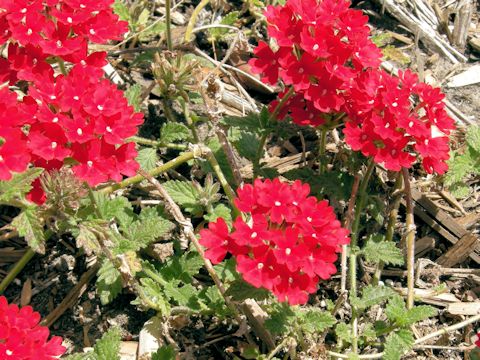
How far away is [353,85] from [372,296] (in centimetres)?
92

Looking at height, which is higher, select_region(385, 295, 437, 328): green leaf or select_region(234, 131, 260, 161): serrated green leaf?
select_region(234, 131, 260, 161): serrated green leaf

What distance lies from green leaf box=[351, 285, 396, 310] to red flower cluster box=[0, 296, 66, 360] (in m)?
1.26

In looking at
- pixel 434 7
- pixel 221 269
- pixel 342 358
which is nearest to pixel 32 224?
pixel 221 269

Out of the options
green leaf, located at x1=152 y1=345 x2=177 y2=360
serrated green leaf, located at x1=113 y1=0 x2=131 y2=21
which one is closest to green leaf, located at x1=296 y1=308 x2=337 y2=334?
green leaf, located at x1=152 y1=345 x2=177 y2=360

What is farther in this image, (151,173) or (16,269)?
(151,173)

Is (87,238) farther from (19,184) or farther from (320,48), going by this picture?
(320,48)

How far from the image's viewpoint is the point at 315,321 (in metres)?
3.03

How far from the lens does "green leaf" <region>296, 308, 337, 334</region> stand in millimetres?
3008

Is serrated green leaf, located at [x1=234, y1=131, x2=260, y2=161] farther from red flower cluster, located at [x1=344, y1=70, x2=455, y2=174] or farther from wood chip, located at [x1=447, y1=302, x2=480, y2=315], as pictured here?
wood chip, located at [x1=447, y1=302, x2=480, y2=315]

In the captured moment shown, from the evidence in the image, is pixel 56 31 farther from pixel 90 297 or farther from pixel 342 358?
pixel 342 358

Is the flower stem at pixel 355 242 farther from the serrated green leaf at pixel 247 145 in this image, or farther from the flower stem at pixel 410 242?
the serrated green leaf at pixel 247 145

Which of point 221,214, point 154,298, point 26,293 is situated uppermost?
point 221,214

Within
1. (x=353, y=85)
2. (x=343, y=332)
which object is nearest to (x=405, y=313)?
(x=343, y=332)

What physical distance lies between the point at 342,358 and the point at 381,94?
1.14 meters
